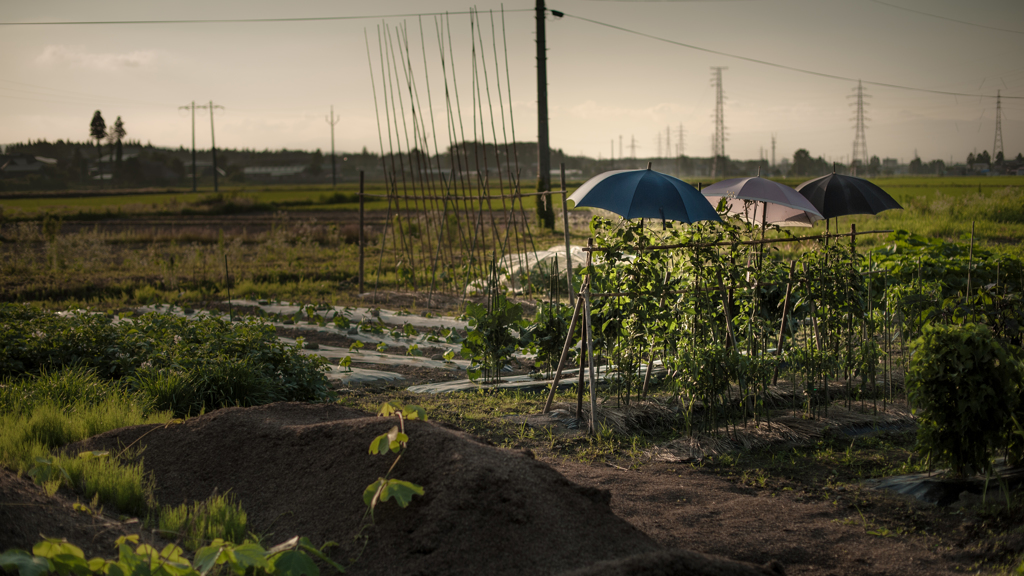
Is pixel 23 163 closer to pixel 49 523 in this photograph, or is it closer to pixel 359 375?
pixel 359 375

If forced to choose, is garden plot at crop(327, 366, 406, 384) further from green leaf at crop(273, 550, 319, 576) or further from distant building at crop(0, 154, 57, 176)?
distant building at crop(0, 154, 57, 176)

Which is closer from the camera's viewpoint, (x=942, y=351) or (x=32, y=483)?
(x=32, y=483)

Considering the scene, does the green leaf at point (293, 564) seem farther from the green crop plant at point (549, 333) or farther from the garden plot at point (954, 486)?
the green crop plant at point (549, 333)

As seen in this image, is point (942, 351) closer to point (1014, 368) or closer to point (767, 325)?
point (1014, 368)

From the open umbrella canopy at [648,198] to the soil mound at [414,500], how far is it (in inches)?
84.7

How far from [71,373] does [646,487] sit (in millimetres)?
4316

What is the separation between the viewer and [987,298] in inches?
174

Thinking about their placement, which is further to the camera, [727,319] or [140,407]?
[727,319]

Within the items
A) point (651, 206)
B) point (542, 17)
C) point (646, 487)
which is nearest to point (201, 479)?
point (646, 487)

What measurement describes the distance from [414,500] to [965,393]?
8.90 ft

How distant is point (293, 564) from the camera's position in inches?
81.0

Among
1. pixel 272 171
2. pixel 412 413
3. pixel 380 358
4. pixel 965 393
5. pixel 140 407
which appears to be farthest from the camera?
pixel 272 171

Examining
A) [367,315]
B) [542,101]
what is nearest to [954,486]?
[367,315]

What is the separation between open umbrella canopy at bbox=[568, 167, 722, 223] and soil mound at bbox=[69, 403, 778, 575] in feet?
7.06
